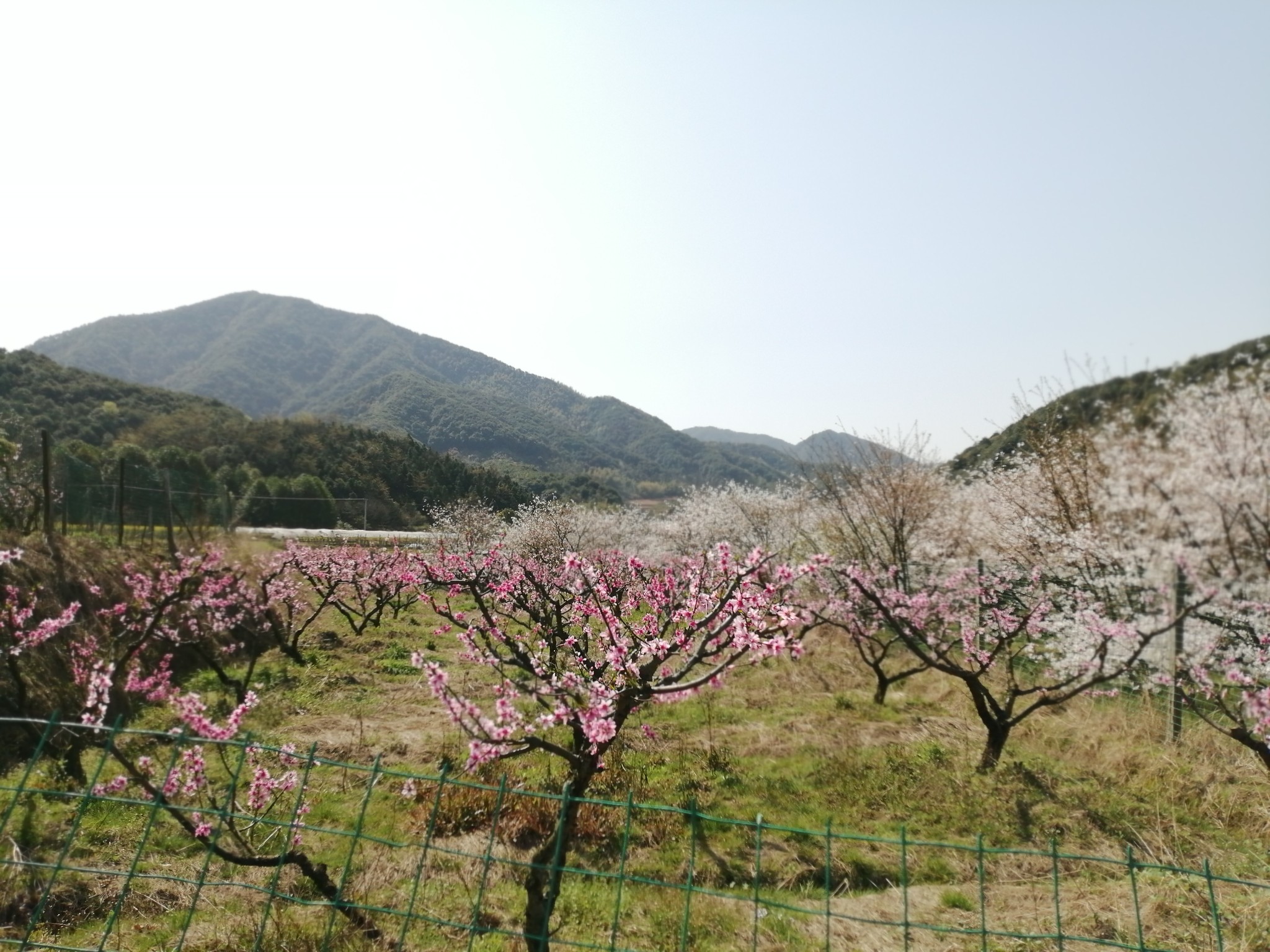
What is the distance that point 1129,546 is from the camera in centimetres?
934

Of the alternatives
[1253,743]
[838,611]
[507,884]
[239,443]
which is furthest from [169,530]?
[239,443]

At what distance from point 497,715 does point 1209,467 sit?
7.23 meters

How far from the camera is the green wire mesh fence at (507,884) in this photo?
167 inches

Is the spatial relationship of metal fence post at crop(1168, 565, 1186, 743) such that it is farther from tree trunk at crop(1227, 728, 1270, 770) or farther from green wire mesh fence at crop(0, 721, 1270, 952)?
green wire mesh fence at crop(0, 721, 1270, 952)

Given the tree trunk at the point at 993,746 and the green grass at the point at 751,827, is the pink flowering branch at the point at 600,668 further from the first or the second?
the tree trunk at the point at 993,746

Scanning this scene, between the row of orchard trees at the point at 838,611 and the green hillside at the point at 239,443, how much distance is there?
38.4m

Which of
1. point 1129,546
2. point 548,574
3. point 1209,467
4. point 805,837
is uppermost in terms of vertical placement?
point 1209,467

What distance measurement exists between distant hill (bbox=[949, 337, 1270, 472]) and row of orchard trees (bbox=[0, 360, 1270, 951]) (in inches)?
12.7

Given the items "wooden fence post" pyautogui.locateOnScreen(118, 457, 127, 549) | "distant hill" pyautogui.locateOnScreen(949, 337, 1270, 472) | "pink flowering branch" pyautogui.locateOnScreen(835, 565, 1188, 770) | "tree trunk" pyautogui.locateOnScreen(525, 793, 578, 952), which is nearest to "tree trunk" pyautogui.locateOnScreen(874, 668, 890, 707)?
"pink flowering branch" pyautogui.locateOnScreen(835, 565, 1188, 770)

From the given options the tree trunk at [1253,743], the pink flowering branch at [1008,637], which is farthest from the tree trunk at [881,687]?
the tree trunk at [1253,743]

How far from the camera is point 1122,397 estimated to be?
31.6 feet

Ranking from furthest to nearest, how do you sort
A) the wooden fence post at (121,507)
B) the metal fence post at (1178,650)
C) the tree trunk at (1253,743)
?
1. the wooden fence post at (121,507)
2. the metal fence post at (1178,650)
3. the tree trunk at (1253,743)

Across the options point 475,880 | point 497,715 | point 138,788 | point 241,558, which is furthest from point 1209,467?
point 241,558

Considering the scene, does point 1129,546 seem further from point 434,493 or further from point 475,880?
point 434,493
